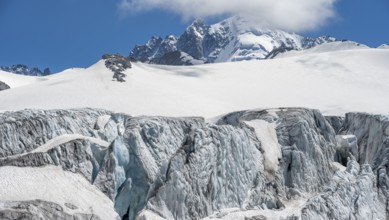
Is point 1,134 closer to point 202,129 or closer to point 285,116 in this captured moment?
point 202,129

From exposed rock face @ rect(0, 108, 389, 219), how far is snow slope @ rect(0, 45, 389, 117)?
40.4 m

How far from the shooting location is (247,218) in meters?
38.3

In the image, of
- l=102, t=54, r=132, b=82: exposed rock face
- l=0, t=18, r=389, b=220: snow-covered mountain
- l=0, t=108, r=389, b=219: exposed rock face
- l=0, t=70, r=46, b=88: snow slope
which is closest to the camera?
l=0, t=18, r=389, b=220: snow-covered mountain

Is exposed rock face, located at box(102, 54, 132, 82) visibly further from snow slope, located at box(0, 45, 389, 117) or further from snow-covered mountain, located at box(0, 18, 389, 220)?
snow-covered mountain, located at box(0, 18, 389, 220)

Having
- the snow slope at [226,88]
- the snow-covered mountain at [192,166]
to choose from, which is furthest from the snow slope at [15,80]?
the snow-covered mountain at [192,166]

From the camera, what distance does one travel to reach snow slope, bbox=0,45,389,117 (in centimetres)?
9956

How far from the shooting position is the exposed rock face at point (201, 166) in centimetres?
3966

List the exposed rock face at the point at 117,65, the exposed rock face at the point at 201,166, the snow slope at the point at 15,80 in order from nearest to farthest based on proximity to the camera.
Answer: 1. the exposed rock face at the point at 201,166
2. the exposed rock face at the point at 117,65
3. the snow slope at the point at 15,80

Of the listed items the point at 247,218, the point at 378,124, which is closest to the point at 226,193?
the point at 247,218

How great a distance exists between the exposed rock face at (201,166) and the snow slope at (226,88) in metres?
40.4

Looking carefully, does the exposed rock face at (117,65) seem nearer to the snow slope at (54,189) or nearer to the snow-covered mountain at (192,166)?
the snow-covered mountain at (192,166)

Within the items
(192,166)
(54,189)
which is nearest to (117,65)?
(192,166)

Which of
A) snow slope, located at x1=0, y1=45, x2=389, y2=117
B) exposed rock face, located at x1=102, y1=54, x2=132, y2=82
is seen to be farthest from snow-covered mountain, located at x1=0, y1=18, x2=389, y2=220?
exposed rock face, located at x1=102, y1=54, x2=132, y2=82

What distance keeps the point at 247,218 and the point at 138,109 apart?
57804mm
